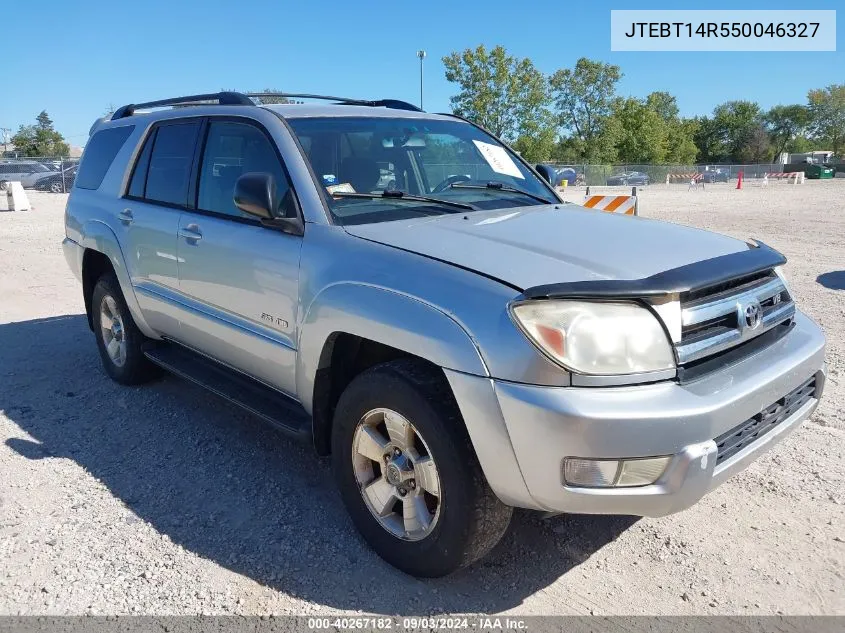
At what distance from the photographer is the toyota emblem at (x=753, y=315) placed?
267 centimetres

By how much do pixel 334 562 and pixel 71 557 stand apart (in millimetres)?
1148

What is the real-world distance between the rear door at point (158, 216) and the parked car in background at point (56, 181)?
28.5 m

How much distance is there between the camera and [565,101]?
7638 centimetres

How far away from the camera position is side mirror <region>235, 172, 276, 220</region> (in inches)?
123

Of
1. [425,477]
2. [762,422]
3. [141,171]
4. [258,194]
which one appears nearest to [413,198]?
[258,194]

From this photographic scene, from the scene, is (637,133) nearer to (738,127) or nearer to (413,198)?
(738,127)

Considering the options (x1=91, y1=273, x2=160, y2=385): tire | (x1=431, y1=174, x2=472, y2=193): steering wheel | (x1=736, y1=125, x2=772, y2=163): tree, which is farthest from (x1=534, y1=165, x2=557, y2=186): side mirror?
(x1=736, y1=125, x2=772, y2=163): tree

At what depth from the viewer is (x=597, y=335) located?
7.64 ft

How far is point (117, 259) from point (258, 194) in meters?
2.13

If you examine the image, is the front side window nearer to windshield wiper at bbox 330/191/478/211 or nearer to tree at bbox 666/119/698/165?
windshield wiper at bbox 330/191/478/211

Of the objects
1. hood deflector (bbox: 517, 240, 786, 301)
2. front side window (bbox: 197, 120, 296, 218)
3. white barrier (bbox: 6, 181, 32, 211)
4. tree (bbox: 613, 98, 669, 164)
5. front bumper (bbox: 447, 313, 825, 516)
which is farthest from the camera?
tree (bbox: 613, 98, 669, 164)

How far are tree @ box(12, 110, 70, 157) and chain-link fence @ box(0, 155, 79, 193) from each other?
2117 inches

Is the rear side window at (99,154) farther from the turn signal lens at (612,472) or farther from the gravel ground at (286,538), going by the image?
the turn signal lens at (612,472)

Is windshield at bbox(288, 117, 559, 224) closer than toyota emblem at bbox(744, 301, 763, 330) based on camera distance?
No
